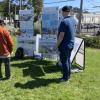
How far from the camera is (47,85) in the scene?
9.47 m

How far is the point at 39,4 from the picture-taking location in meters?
62.7

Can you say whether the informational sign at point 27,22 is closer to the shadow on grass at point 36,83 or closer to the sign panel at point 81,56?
the sign panel at point 81,56

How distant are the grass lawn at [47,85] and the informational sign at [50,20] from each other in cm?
Result: 200

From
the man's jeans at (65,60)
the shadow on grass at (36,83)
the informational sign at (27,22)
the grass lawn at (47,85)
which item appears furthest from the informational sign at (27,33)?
the man's jeans at (65,60)

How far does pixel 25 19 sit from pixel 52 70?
13.2ft

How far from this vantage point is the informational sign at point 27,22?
1510 centimetres

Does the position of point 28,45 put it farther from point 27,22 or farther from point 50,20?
point 50,20

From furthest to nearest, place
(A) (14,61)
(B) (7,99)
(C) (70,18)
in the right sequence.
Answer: (A) (14,61), (C) (70,18), (B) (7,99)

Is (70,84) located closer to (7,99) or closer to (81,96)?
(81,96)

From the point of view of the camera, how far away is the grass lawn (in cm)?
843

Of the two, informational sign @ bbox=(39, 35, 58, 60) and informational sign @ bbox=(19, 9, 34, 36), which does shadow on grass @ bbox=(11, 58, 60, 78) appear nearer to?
informational sign @ bbox=(39, 35, 58, 60)

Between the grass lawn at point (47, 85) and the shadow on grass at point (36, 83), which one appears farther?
the shadow on grass at point (36, 83)

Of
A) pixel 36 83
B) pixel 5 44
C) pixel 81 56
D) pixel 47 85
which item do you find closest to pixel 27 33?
pixel 81 56

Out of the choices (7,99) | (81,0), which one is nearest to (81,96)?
(7,99)
